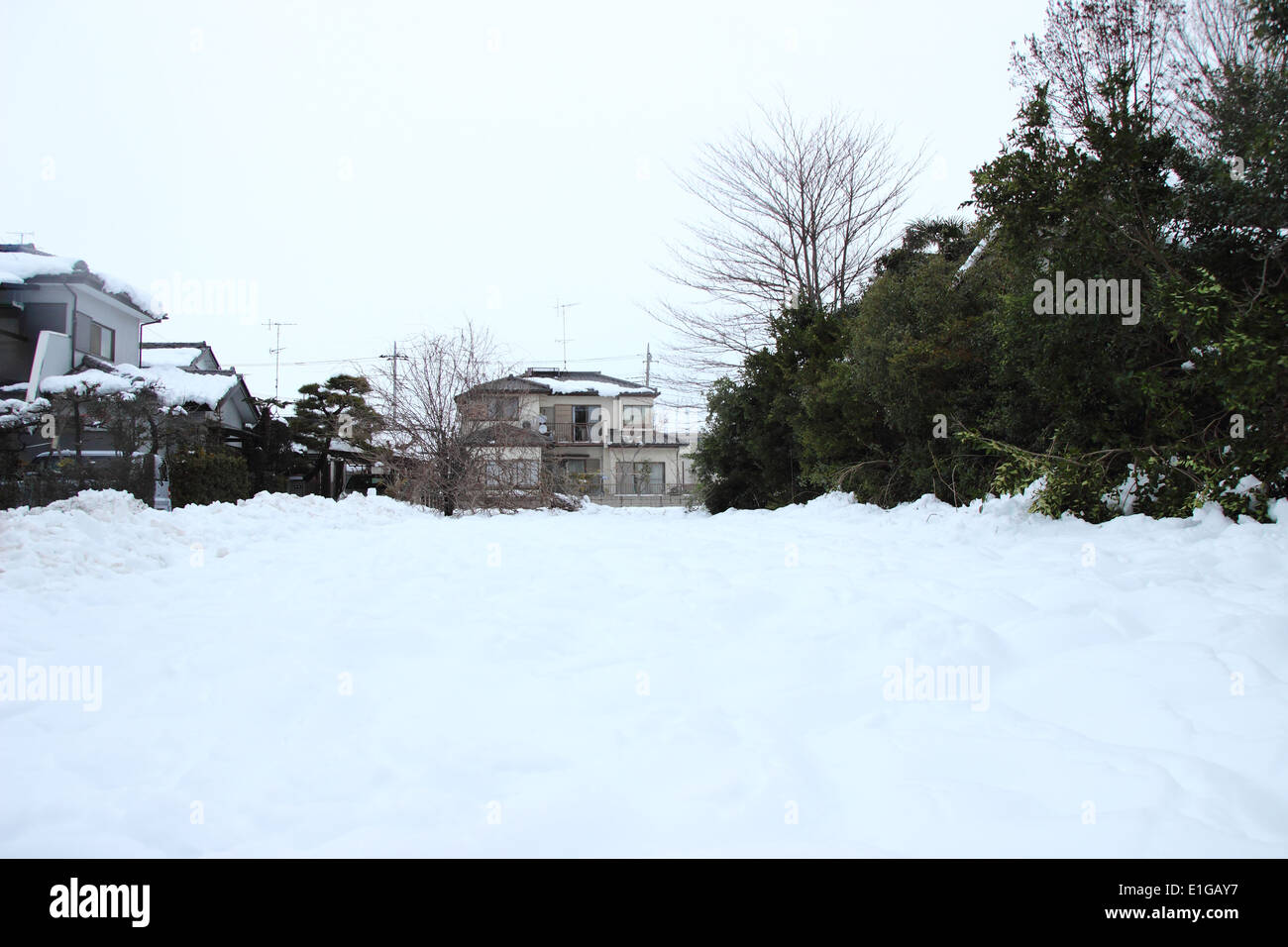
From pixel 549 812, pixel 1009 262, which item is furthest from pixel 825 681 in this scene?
pixel 1009 262

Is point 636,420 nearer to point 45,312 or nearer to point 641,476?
point 641,476

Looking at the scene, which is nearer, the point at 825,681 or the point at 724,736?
the point at 724,736

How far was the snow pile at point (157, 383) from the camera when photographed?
1025 cm

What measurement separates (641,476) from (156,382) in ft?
58.8

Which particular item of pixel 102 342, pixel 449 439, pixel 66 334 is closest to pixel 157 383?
pixel 66 334

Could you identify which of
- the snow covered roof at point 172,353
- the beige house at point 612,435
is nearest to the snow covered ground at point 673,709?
the snow covered roof at point 172,353

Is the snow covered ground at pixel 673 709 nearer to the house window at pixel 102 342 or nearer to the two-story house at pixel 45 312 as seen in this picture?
the two-story house at pixel 45 312

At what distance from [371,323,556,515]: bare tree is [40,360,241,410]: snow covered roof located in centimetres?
329

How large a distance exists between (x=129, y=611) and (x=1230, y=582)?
189 inches

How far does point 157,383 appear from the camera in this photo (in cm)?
1248

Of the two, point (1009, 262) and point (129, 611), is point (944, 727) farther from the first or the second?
point (1009, 262)

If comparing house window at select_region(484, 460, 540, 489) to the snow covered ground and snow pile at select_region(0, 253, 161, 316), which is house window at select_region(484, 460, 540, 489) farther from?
snow pile at select_region(0, 253, 161, 316)

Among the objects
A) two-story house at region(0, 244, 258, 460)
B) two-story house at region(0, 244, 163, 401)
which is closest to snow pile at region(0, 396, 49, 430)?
two-story house at region(0, 244, 258, 460)

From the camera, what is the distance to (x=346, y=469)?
67.1 ft
